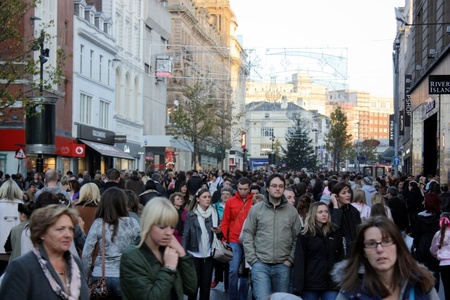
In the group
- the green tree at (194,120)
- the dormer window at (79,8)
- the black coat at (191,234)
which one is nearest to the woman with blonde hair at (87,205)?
the black coat at (191,234)

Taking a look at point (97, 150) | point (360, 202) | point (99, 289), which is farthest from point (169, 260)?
point (97, 150)

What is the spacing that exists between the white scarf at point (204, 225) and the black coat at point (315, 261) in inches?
101

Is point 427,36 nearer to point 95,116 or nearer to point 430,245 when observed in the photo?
point 95,116

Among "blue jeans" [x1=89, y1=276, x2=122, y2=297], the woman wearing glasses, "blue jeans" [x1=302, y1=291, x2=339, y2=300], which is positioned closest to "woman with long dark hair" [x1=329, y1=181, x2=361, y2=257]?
"blue jeans" [x1=302, y1=291, x2=339, y2=300]

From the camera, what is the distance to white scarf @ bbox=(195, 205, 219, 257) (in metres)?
12.0

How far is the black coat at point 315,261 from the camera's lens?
948 centimetres

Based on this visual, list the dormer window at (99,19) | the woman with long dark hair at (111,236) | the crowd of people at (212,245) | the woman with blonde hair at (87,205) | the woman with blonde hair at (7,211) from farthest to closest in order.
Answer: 1. the dormer window at (99,19)
2. the woman with blonde hair at (7,211)
3. the woman with blonde hair at (87,205)
4. the woman with long dark hair at (111,236)
5. the crowd of people at (212,245)

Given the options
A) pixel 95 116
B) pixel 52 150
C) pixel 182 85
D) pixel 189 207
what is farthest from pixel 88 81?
pixel 189 207

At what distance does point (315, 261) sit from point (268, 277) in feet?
3.00

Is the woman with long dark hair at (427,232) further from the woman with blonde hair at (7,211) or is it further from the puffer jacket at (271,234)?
the woman with blonde hair at (7,211)

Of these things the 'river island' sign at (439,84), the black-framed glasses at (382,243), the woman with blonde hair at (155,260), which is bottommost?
the woman with blonde hair at (155,260)

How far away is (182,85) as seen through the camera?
2968 inches

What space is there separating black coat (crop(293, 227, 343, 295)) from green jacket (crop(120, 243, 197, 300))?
11.8 ft

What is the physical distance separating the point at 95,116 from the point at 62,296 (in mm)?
45637
